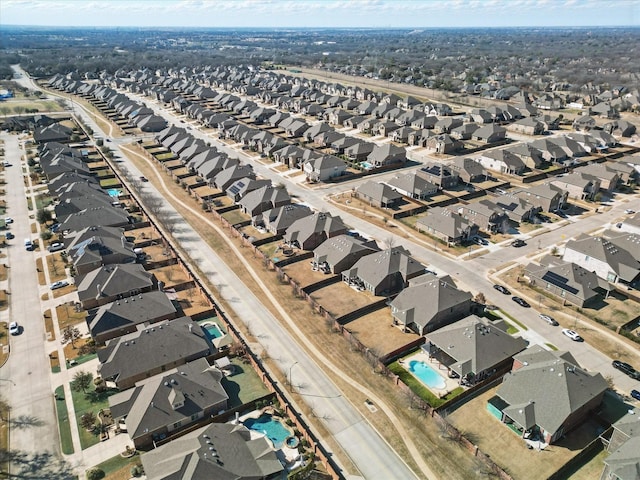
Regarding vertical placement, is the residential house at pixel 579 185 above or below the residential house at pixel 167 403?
above

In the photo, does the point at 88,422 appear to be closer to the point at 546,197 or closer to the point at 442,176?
the point at 442,176

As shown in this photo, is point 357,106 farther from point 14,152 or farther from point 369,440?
point 369,440

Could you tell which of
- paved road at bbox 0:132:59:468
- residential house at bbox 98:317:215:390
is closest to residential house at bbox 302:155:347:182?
paved road at bbox 0:132:59:468

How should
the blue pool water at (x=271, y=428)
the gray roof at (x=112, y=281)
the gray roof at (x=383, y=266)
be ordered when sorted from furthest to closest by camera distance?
the gray roof at (x=383, y=266) → the gray roof at (x=112, y=281) → the blue pool water at (x=271, y=428)

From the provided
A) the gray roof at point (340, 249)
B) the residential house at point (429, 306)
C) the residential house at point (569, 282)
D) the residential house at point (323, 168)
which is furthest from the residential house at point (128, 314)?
the residential house at point (323, 168)

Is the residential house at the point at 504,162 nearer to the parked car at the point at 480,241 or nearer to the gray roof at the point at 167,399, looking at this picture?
the parked car at the point at 480,241

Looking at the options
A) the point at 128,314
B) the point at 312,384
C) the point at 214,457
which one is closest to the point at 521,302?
the point at 312,384

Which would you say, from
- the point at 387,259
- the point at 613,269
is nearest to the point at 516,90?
the point at 613,269
